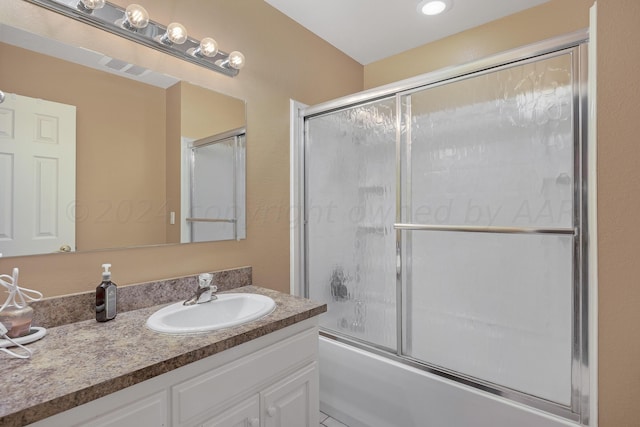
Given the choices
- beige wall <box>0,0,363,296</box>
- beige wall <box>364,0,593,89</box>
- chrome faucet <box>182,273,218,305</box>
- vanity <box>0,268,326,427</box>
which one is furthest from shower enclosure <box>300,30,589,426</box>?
chrome faucet <box>182,273,218,305</box>

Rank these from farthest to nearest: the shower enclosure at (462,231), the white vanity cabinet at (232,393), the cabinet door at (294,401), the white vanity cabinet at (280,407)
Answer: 1. the shower enclosure at (462,231)
2. the cabinet door at (294,401)
3. the white vanity cabinet at (280,407)
4. the white vanity cabinet at (232,393)

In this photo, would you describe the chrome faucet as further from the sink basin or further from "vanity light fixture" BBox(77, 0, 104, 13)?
"vanity light fixture" BBox(77, 0, 104, 13)

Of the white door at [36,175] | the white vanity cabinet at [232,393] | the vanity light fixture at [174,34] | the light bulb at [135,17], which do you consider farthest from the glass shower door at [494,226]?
the white door at [36,175]

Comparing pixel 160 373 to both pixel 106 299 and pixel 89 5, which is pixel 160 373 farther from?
pixel 89 5

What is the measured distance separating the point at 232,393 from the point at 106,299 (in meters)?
0.58

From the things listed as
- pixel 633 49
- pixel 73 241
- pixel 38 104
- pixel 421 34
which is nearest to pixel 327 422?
pixel 73 241

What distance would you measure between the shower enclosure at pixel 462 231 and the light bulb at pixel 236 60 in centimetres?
59

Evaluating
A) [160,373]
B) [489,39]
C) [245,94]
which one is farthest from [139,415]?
[489,39]

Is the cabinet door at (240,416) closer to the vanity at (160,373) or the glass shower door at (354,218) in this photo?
the vanity at (160,373)

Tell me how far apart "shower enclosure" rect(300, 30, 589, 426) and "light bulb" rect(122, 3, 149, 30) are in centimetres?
105

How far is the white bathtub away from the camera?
1.39 meters

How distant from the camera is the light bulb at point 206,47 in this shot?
1.48 metres

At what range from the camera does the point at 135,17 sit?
1235 millimetres

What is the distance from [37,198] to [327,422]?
1.86 metres
